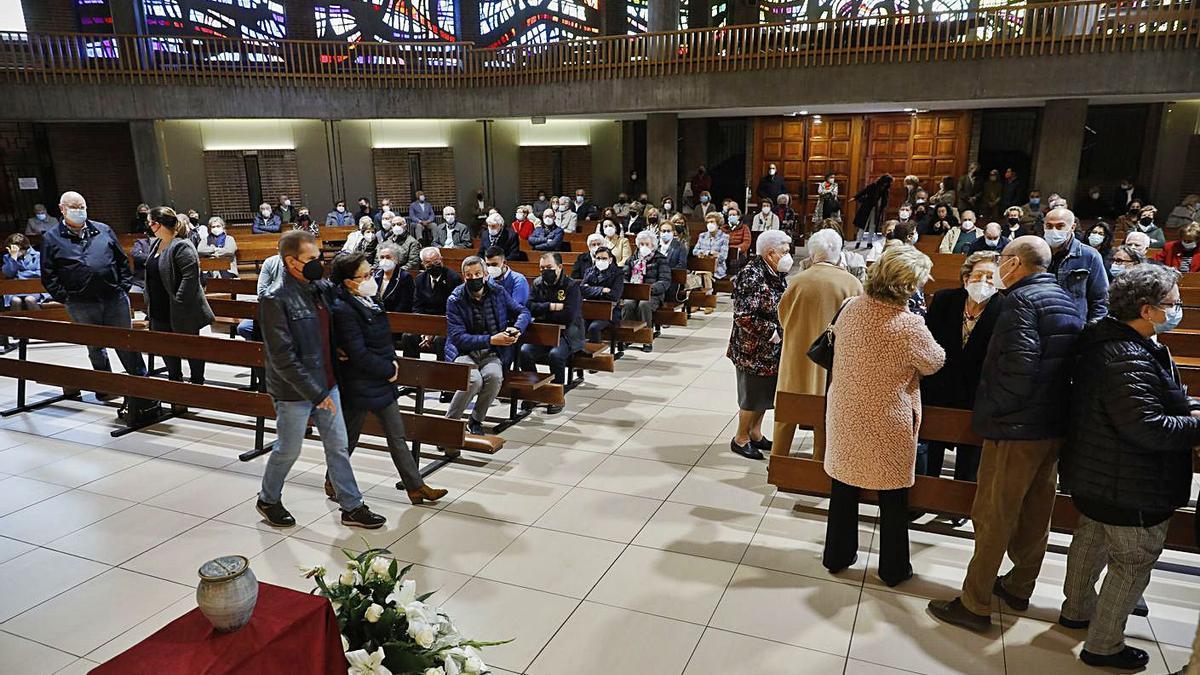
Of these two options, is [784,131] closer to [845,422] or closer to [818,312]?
[818,312]

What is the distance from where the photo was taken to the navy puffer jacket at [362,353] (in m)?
4.04

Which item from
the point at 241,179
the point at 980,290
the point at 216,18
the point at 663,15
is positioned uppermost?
the point at 216,18

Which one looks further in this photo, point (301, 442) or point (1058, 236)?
point (1058, 236)

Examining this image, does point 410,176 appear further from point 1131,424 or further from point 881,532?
point 1131,424

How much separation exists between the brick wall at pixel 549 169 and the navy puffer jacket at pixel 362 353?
15.2m

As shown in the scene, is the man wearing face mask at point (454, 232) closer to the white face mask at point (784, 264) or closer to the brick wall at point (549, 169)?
the brick wall at point (549, 169)

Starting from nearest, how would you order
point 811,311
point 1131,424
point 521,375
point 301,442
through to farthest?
point 1131,424 → point 301,442 → point 811,311 → point 521,375

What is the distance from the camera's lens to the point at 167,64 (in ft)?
47.5

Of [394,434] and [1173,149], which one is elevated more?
[1173,149]

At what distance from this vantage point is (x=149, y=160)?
15148 millimetres

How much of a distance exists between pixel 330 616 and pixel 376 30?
19615 mm

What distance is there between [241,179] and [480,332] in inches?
533

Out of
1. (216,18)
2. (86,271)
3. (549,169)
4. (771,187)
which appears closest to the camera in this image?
(86,271)

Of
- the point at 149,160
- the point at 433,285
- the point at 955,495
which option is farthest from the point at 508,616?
the point at 149,160
